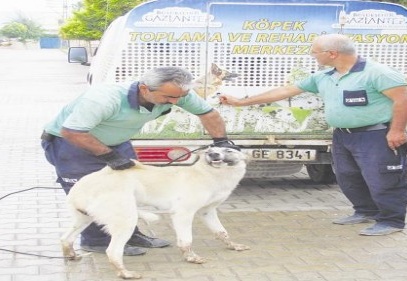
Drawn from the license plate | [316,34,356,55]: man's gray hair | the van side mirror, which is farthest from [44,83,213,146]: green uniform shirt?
the van side mirror

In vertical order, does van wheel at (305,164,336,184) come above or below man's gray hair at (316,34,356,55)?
below

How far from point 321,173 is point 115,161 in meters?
4.30

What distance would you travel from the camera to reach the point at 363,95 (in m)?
6.50

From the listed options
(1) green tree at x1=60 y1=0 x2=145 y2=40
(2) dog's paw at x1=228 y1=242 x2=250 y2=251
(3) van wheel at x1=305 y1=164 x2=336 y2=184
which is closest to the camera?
(2) dog's paw at x1=228 y1=242 x2=250 y2=251

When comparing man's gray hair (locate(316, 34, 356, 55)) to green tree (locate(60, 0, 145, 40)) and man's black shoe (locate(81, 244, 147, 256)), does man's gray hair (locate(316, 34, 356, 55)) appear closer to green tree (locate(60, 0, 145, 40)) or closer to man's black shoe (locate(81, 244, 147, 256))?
man's black shoe (locate(81, 244, 147, 256))

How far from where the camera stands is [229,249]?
6.18m

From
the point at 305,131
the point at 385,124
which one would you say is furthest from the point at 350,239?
the point at 305,131

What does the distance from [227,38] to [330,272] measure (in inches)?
113

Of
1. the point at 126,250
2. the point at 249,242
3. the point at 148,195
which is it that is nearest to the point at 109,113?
the point at 148,195

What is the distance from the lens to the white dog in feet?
17.7

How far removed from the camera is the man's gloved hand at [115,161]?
547 cm

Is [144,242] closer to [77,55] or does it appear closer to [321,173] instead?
[321,173]

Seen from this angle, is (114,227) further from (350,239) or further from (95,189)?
(350,239)

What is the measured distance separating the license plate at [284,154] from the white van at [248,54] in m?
0.01
